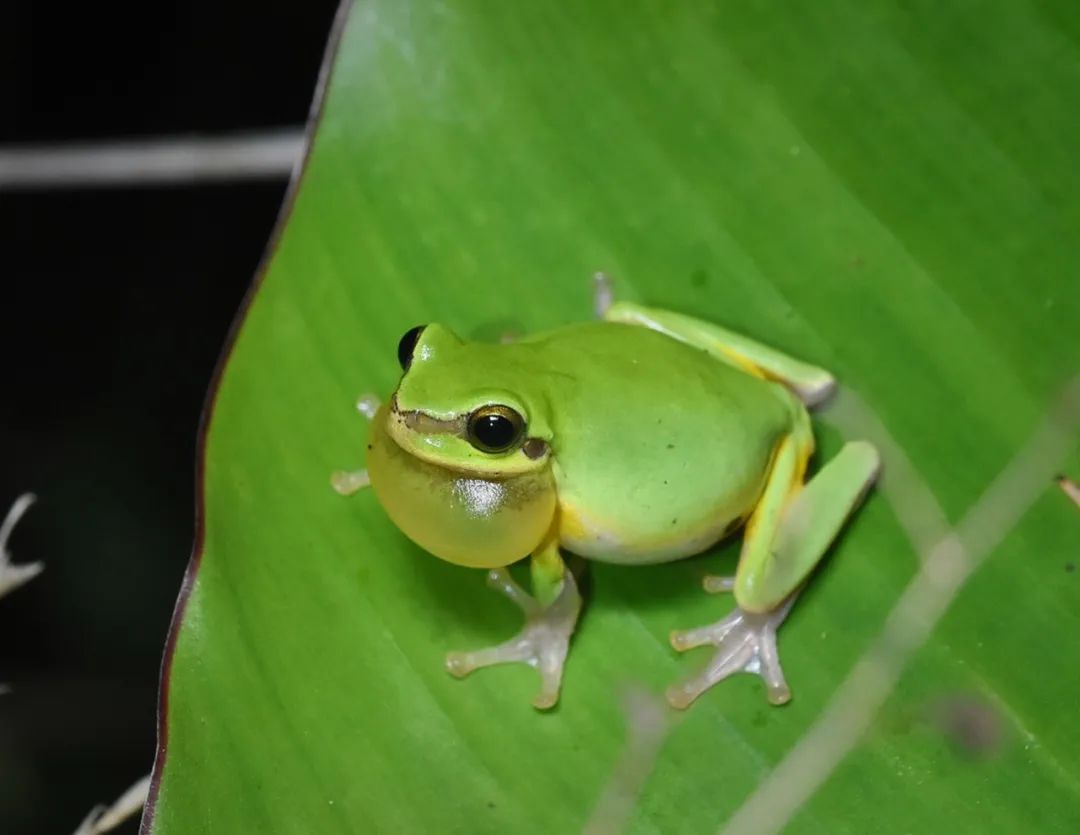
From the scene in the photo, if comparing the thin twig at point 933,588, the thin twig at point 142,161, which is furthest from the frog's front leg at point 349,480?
the thin twig at point 142,161

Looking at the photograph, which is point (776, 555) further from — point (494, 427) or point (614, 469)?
point (494, 427)

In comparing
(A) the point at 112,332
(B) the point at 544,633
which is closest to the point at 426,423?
(B) the point at 544,633

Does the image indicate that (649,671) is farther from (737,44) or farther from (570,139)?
(737,44)

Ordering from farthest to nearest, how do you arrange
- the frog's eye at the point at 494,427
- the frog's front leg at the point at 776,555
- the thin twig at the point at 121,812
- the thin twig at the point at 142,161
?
the thin twig at the point at 142,161, the thin twig at the point at 121,812, the frog's front leg at the point at 776,555, the frog's eye at the point at 494,427

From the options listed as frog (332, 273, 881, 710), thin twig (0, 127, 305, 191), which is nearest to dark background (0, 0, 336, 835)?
thin twig (0, 127, 305, 191)

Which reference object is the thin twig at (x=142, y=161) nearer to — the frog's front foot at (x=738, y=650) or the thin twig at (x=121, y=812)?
the thin twig at (x=121, y=812)
